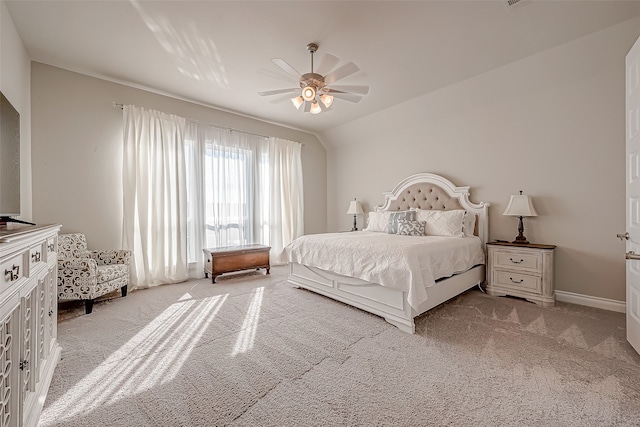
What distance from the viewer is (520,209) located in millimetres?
3309

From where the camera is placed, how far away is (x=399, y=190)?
16.1 ft

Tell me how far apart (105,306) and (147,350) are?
1.43m

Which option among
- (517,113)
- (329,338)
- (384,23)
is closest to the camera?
(329,338)

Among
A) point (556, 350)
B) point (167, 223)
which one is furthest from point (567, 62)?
point (167, 223)

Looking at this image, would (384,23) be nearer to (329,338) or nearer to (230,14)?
(230,14)

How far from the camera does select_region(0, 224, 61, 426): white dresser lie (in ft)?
3.44

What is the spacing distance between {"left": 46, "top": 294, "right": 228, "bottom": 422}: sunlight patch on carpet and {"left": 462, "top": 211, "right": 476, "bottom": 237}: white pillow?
339 cm

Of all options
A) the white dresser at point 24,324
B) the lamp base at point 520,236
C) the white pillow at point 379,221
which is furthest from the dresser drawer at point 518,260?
the white dresser at point 24,324

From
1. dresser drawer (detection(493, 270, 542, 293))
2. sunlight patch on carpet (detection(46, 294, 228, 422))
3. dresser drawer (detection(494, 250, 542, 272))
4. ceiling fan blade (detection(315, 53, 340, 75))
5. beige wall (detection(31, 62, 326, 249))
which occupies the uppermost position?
ceiling fan blade (detection(315, 53, 340, 75))

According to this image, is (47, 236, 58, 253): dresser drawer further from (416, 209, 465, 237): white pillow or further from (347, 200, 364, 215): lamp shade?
(347, 200, 364, 215): lamp shade

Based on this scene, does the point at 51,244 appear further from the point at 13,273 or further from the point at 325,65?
the point at 325,65

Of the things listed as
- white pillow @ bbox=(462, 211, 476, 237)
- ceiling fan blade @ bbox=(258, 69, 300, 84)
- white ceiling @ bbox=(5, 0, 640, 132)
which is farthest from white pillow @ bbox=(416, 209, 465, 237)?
ceiling fan blade @ bbox=(258, 69, 300, 84)

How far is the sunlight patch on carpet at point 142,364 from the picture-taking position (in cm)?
157

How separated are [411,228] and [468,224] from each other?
30.9 inches
